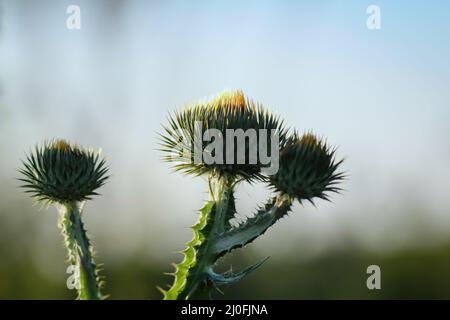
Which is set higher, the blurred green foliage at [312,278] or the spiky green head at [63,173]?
the spiky green head at [63,173]

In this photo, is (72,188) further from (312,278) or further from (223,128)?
(312,278)

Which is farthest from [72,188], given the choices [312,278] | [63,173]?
[312,278]

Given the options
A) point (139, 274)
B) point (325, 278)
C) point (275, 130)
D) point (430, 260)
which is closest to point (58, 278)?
point (139, 274)

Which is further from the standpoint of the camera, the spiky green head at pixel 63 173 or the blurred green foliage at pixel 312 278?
the blurred green foliage at pixel 312 278

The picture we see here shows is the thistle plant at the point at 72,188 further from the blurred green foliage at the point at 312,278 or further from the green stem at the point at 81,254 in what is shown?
the blurred green foliage at the point at 312,278

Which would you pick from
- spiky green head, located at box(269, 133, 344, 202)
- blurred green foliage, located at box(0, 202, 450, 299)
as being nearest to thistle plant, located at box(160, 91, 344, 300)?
spiky green head, located at box(269, 133, 344, 202)

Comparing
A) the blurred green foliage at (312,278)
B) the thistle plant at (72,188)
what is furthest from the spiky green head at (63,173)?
the blurred green foliage at (312,278)
